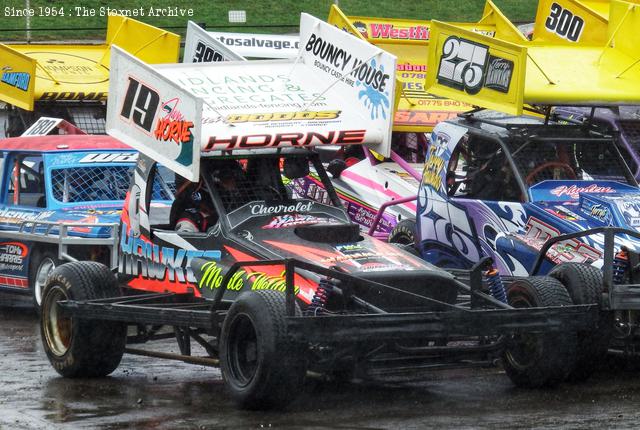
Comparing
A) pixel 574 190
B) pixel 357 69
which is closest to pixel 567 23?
pixel 574 190

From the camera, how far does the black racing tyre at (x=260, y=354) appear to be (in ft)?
26.6

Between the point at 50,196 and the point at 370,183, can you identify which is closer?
the point at 50,196

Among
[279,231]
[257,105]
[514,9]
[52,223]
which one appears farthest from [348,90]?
[514,9]

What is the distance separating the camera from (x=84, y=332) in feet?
32.3

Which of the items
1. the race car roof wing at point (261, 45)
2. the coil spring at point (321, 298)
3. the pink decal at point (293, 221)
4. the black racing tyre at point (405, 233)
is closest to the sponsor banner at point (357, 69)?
the pink decal at point (293, 221)

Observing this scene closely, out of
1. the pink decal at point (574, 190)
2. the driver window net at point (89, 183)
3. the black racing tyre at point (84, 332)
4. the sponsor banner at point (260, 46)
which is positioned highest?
the pink decal at point (574, 190)

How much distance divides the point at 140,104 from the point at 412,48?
28.9ft

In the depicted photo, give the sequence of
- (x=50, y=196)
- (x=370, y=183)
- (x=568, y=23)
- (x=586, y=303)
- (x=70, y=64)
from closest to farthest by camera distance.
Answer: (x=586, y=303), (x=50, y=196), (x=370, y=183), (x=568, y=23), (x=70, y=64)

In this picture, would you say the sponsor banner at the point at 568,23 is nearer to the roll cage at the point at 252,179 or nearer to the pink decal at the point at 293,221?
the roll cage at the point at 252,179

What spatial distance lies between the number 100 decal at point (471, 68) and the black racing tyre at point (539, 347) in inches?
102

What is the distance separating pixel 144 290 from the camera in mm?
10430

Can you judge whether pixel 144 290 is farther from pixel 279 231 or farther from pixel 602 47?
pixel 602 47

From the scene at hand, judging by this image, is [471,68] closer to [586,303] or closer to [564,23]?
[586,303]

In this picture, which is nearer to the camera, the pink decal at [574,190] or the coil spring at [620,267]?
the coil spring at [620,267]
